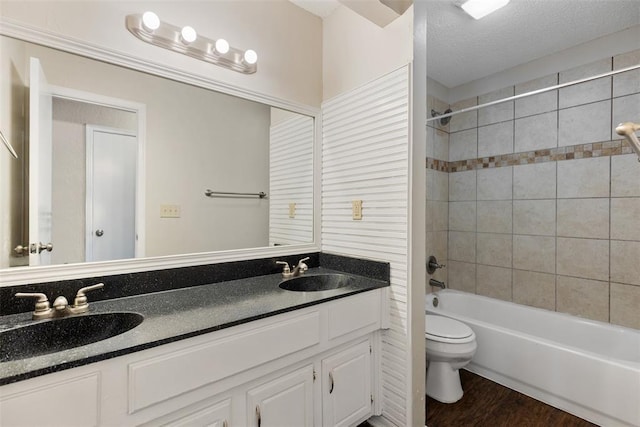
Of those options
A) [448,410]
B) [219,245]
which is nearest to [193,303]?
[219,245]

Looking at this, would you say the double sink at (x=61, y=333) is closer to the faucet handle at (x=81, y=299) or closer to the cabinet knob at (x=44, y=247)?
the faucet handle at (x=81, y=299)

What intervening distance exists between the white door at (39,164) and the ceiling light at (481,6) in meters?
2.20

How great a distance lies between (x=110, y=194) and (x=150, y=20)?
0.82 meters

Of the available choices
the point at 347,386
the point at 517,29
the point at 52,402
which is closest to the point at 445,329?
the point at 347,386

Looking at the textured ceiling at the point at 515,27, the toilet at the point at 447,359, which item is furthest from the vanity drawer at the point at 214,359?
the textured ceiling at the point at 515,27

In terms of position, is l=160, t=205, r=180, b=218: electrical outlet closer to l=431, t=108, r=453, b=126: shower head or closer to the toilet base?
the toilet base

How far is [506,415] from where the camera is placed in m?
1.77

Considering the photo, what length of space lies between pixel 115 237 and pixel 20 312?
0.41 meters

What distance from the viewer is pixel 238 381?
3.69 feet

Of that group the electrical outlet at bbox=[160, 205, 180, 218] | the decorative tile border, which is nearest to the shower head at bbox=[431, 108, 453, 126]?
the decorative tile border

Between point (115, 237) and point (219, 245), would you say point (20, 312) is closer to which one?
point (115, 237)

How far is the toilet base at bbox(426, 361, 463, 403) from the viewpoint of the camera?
1.92 m

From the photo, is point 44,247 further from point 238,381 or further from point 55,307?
point 238,381

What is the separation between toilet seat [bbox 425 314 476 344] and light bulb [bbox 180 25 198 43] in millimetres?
2222
